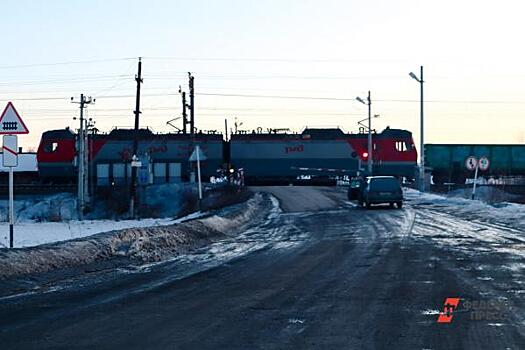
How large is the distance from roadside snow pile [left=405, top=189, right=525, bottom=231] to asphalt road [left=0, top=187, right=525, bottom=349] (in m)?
9.02

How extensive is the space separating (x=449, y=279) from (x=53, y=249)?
7.98 meters

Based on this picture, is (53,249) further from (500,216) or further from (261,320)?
(500,216)

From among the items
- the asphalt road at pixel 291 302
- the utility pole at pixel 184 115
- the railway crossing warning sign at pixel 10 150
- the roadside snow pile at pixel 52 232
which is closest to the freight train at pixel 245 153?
the utility pole at pixel 184 115

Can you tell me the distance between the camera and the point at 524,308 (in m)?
10.1

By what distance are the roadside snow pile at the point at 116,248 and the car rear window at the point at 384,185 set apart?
14243mm

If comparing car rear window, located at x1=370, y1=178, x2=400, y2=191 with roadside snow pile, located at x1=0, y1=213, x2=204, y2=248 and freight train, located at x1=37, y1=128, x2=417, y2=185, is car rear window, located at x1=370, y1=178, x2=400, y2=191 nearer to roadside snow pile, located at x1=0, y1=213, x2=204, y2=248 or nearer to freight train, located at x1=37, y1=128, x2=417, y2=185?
roadside snow pile, located at x1=0, y1=213, x2=204, y2=248

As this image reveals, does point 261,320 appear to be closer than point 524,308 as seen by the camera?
Yes

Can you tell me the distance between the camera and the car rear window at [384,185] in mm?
39344

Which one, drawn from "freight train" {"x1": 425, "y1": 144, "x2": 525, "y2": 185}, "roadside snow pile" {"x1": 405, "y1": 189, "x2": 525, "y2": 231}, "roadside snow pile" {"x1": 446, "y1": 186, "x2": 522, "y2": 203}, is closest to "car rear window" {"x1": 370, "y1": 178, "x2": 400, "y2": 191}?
"roadside snow pile" {"x1": 405, "y1": 189, "x2": 525, "y2": 231}

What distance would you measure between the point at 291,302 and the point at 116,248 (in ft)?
26.8

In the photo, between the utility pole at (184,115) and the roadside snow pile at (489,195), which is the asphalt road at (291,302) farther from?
the utility pole at (184,115)

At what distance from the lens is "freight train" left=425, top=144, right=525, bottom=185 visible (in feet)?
247

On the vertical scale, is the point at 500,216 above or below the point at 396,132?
below

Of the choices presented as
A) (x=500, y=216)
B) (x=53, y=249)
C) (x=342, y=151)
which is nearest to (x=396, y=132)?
(x=342, y=151)
